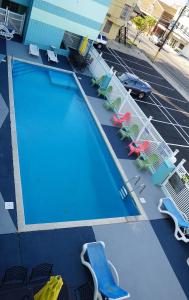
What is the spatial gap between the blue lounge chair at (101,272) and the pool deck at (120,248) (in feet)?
1.41

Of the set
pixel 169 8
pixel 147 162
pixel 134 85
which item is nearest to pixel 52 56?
pixel 134 85

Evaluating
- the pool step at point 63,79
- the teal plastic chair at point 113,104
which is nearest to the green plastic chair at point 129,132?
the teal plastic chair at point 113,104

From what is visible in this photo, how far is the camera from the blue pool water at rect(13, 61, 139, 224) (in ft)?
37.2

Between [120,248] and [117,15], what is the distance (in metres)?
31.6

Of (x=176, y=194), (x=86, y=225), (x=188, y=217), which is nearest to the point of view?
(x=86, y=225)

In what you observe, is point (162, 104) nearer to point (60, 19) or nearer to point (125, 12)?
point (60, 19)

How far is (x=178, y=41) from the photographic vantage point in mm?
56469

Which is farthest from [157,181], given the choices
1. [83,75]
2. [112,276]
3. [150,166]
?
[83,75]

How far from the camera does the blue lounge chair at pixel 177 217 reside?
11922 mm

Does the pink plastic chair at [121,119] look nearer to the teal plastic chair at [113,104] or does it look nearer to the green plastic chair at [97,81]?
the teal plastic chair at [113,104]

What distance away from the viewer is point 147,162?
14883mm

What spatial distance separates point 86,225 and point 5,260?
3420 mm

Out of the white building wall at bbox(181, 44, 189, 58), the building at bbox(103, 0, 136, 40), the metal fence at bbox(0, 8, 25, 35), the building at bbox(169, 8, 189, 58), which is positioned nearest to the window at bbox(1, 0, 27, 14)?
the metal fence at bbox(0, 8, 25, 35)

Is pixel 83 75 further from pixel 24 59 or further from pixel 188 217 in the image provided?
pixel 188 217
